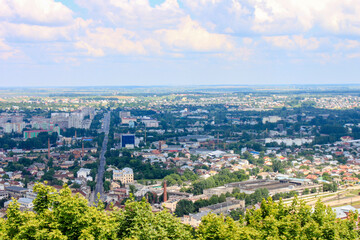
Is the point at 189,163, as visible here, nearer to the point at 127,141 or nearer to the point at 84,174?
the point at 84,174

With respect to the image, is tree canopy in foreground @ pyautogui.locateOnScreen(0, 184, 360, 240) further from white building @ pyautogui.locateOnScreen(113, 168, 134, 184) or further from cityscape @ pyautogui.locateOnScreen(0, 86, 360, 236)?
white building @ pyautogui.locateOnScreen(113, 168, 134, 184)

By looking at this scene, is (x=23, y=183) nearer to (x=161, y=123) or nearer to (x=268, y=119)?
(x=161, y=123)

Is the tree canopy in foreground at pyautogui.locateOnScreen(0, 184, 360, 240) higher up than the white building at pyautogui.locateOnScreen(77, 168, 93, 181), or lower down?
higher up

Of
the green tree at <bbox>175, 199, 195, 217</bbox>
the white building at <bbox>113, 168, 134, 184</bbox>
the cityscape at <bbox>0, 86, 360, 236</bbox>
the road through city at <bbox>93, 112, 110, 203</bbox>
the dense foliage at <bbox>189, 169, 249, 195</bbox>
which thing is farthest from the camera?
the white building at <bbox>113, 168, 134, 184</bbox>

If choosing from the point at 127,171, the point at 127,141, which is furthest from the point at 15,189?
the point at 127,141

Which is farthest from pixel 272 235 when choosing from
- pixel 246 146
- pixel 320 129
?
pixel 320 129

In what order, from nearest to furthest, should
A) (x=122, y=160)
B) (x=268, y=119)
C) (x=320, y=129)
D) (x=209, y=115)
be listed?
(x=122, y=160), (x=320, y=129), (x=268, y=119), (x=209, y=115)

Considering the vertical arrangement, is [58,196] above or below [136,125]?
above

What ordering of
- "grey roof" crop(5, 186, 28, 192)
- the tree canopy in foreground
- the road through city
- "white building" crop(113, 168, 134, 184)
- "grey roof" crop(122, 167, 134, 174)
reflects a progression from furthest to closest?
"grey roof" crop(122, 167, 134, 174)
"white building" crop(113, 168, 134, 184)
the road through city
"grey roof" crop(5, 186, 28, 192)
the tree canopy in foreground

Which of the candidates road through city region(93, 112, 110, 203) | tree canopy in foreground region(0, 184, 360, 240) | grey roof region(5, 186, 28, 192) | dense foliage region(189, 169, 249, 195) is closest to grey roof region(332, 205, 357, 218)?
dense foliage region(189, 169, 249, 195)

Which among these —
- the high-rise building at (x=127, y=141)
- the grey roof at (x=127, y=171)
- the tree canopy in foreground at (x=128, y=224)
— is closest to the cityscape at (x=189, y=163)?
the grey roof at (x=127, y=171)
